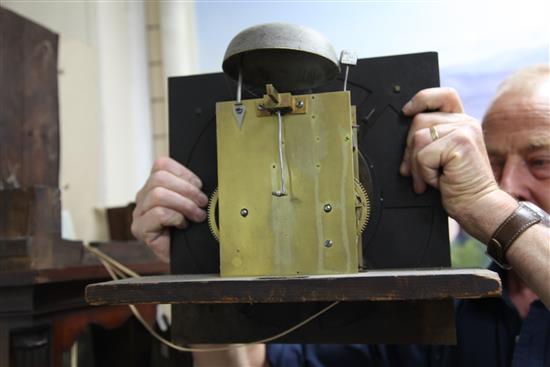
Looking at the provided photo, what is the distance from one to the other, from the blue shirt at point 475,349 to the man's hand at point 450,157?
297 millimetres

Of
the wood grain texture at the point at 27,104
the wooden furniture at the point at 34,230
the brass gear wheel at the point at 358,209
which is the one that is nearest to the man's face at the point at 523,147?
the brass gear wheel at the point at 358,209

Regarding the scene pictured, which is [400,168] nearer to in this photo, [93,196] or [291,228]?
[291,228]

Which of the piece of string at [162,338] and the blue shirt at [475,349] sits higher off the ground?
the piece of string at [162,338]

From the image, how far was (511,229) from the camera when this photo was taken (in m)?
0.94

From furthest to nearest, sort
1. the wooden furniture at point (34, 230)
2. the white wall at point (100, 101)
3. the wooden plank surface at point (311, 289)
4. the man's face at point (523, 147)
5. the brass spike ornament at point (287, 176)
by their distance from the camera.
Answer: the white wall at point (100, 101)
the man's face at point (523, 147)
the wooden furniture at point (34, 230)
the brass spike ornament at point (287, 176)
the wooden plank surface at point (311, 289)

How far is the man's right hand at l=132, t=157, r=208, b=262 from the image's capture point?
100 centimetres

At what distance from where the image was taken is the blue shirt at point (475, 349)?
1133mm

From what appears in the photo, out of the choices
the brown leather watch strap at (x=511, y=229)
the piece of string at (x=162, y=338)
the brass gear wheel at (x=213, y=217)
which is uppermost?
the brass gear wheel at (x=213, y=217)

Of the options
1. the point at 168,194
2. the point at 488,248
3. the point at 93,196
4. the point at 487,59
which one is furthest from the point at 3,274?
the point at 487,59

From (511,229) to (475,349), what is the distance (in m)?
0.36

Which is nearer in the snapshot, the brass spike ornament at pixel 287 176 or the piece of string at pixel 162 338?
the brass spike ornament at pixel 287 176

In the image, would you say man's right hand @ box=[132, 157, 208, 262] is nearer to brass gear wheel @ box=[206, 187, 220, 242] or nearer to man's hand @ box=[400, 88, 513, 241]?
brass gear wheel @ box=[206, 187, 220, 242]

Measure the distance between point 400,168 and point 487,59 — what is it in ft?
4.81

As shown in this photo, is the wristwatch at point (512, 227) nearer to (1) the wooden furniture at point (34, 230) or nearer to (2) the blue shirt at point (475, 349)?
(2) the blue shirt at point (475, 349)
